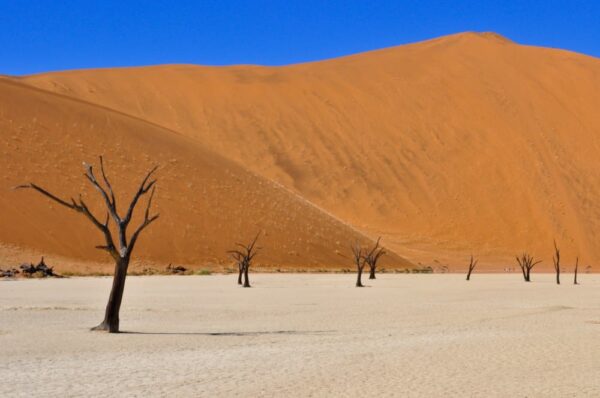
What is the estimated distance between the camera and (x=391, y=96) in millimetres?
92000

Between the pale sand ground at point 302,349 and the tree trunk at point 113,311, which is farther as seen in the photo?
the tree trunk at point 113,311

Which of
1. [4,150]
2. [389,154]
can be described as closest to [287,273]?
[4,150]

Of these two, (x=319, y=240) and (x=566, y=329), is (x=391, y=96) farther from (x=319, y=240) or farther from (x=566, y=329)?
(x=566, y=329)

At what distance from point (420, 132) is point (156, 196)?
36.0 metres

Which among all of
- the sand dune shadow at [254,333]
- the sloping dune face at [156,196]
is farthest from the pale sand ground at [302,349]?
the sloping dune face at [156,196]

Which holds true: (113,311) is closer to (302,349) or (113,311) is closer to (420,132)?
(302,349)

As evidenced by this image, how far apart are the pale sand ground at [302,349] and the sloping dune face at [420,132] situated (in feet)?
145

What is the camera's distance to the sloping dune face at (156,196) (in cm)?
4959

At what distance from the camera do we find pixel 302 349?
13.2 metres

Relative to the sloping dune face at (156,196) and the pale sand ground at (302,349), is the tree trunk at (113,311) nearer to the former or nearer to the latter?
the pale sand ground at (302,349)

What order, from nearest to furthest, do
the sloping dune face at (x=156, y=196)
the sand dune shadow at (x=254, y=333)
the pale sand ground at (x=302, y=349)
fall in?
the pale sand ground at (x=302, y=349), the sand dune shadow at (x=254, y=333), the sloping dune face at (x=156, y=196)

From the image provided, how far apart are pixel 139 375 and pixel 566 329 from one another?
31.5 ft

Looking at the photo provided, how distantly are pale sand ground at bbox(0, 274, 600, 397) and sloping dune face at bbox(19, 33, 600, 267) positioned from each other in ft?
145

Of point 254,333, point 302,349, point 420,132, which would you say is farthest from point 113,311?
point 420,132
